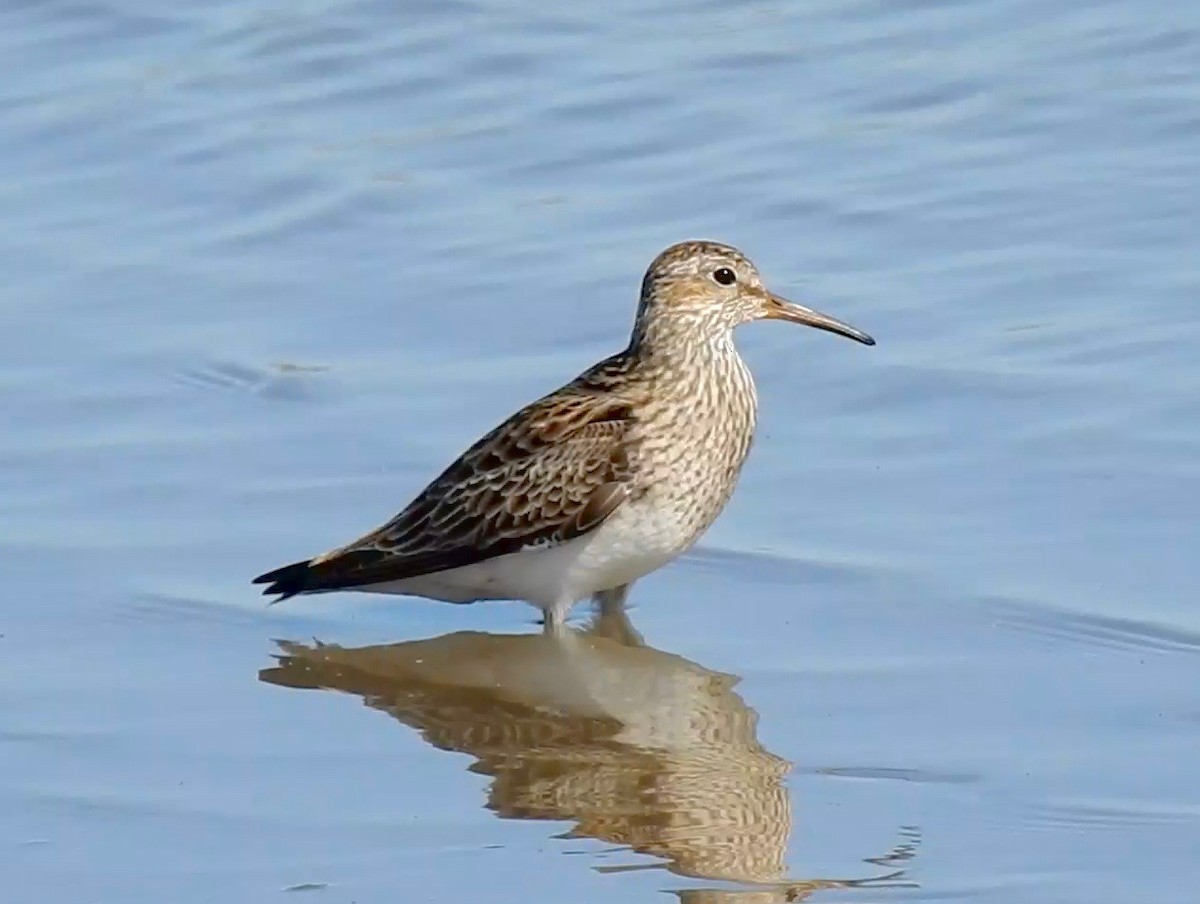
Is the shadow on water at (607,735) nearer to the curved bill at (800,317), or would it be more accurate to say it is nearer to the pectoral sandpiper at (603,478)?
the pectoral sandpiper at (603,478)

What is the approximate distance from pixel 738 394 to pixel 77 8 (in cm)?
780

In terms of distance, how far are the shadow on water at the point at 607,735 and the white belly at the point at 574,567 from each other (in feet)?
0.46

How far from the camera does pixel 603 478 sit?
9258 mm

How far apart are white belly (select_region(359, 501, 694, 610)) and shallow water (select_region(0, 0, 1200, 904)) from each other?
0.50ft

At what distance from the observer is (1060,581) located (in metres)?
8.91

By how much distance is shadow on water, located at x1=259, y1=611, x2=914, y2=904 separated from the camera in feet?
23.4

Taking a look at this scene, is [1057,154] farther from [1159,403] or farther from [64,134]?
[64,134]

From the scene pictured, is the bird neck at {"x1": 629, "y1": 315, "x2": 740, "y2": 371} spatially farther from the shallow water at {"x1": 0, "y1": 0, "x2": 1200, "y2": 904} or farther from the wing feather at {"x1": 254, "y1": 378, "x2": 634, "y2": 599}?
the shallow water at {"x1": 0, "y1": 0, "x2": 1200, "y2": 904}

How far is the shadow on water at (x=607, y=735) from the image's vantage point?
7137 mm

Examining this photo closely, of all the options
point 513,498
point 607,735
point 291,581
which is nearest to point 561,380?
point 513,498

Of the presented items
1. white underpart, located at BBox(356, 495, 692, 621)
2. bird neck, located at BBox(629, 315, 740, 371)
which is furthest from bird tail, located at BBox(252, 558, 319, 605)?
bird neck, located at BBox(629, 315, 740, 371)

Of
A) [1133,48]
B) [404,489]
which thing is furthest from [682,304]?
[1133,48]

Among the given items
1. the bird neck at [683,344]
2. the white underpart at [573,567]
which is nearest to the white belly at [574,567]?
the white underpart at [573,567]

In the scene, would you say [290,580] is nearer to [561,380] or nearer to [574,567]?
[574,567]
